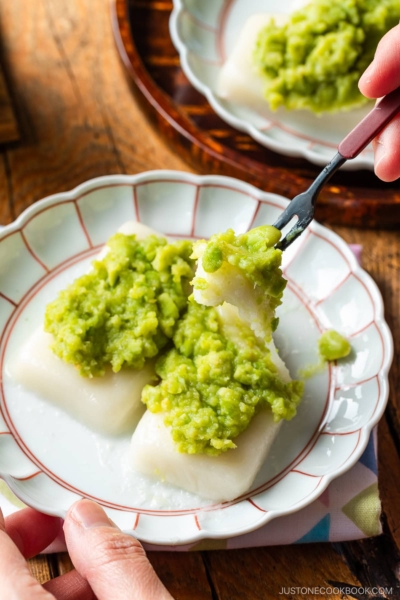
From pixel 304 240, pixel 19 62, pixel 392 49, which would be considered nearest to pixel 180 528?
pixel 304 240

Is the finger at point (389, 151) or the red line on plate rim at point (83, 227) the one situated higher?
the finger at point (389, 151)

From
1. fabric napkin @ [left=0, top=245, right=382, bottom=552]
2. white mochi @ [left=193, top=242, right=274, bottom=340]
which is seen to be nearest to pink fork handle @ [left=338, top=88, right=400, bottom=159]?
white mochi @ [left=193, top=242, right=274, bottom=340]

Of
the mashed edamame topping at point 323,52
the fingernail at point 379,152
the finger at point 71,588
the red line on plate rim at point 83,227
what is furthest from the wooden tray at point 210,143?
the finger at point 71,588

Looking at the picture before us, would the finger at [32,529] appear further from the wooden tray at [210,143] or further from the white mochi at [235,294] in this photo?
the wooden tray at [210,143]

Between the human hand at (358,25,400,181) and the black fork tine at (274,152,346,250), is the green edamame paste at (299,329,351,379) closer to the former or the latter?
the black fork tine at (274,152,346,250)

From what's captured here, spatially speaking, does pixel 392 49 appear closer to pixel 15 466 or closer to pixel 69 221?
pixel 69 221

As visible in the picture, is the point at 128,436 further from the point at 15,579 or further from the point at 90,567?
the point at 15,579
